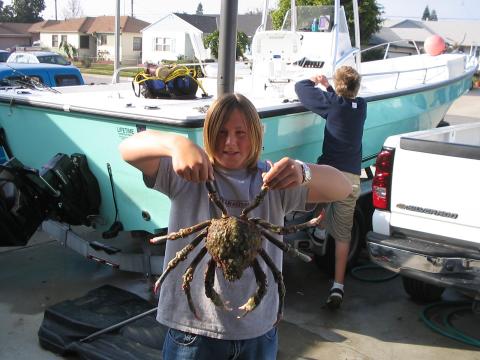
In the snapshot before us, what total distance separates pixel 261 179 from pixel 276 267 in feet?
1.13

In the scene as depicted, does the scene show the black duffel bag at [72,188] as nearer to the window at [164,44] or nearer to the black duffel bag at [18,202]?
the black duffel bag at [18,202]

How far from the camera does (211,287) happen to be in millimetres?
2090

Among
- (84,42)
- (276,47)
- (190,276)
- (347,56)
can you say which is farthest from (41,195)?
(84,42)

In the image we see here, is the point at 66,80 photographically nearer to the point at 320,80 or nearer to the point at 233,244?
the point at 320,80

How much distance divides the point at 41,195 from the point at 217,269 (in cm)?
330

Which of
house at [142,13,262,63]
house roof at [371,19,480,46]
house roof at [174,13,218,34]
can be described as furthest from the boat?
house roof at [174,13,218,34]

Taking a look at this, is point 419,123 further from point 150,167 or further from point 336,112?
point 150,167

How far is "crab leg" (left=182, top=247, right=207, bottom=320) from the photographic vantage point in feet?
6.93

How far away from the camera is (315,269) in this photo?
613cm

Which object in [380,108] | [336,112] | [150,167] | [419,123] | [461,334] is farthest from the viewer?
[419,123]

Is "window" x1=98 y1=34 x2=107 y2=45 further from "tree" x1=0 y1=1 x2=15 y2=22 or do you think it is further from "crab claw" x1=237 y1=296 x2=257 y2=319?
"crab claw" x1=237 y1=296 x2=257 y2=319

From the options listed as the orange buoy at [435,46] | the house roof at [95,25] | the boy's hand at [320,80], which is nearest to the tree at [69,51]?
the house roof at [95,25]

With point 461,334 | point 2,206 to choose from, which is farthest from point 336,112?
point 2,206

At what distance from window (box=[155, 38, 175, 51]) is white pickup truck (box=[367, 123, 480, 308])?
49997 millimetres
